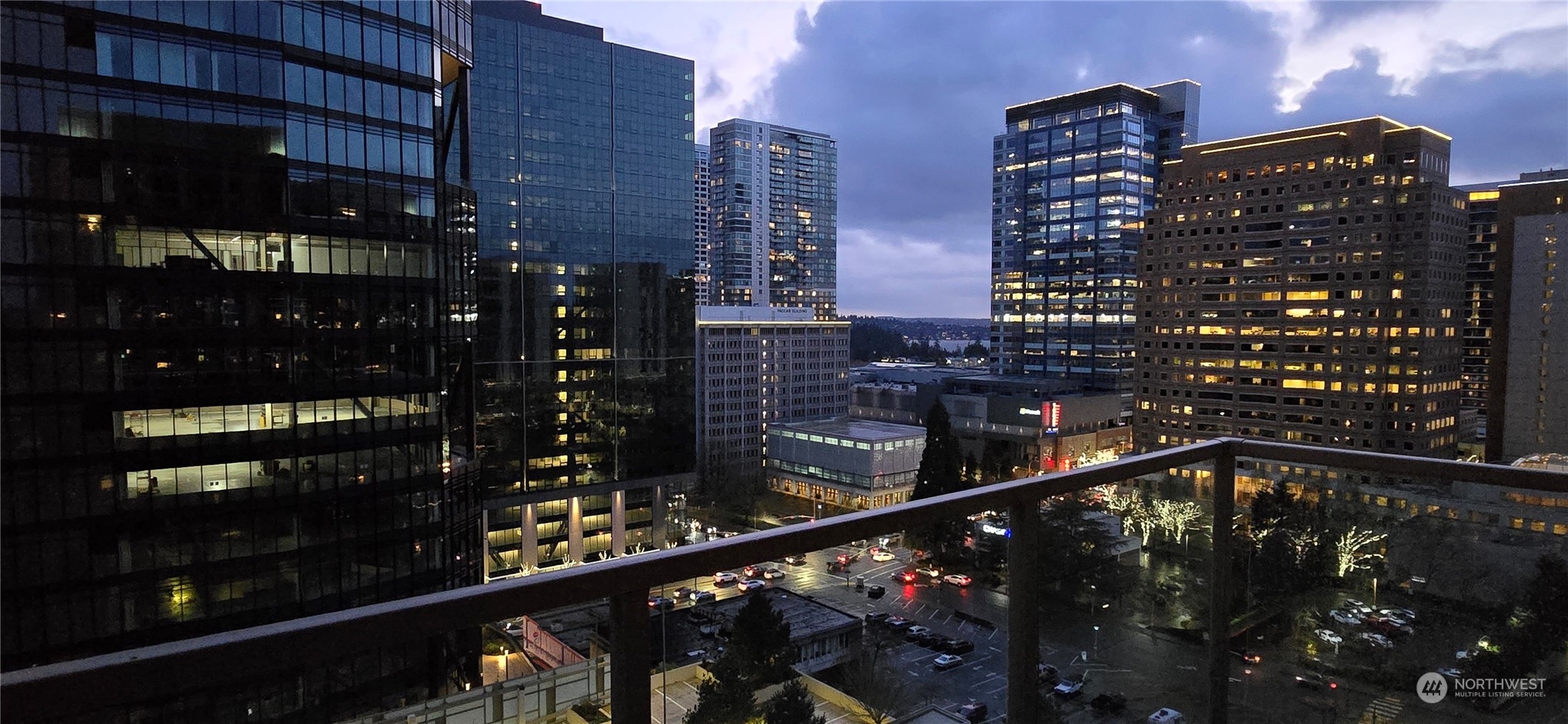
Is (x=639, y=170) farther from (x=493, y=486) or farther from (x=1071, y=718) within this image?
(x=1071, y=718)

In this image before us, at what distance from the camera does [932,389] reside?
55.0 meters

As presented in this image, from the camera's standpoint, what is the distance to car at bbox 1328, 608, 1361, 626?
3234 millimetres

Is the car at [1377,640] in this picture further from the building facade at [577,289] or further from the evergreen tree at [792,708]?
the building facade at [577,289]

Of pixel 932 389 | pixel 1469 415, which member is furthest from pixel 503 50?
pixel 1469 415

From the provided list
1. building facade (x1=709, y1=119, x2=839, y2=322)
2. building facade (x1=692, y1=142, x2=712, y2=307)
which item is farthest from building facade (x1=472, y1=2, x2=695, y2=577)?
building facade (x1=692, y1=142, x2=712, y2=307)

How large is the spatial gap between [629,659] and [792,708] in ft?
1.96

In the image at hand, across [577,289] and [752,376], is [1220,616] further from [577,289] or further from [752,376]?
[752,376]

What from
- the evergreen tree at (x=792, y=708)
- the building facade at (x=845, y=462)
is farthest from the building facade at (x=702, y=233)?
the evergreen tree at (x=792, y=708)

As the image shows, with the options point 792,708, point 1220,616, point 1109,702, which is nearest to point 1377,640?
point 1220,616

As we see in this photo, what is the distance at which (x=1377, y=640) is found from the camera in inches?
124

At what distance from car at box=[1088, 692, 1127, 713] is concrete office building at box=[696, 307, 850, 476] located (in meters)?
44.5

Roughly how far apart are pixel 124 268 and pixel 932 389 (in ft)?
161

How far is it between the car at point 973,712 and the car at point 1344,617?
203 cm

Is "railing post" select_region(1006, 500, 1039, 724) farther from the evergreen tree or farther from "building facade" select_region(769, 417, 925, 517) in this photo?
"building facade" select_region(769, 417, 925, 517)
